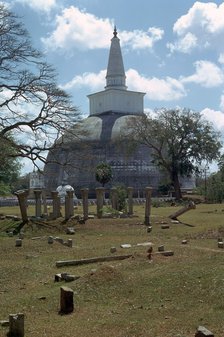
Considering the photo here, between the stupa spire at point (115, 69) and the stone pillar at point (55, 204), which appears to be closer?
the stone pillar at point (55, 204)

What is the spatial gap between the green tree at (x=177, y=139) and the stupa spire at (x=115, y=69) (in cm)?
3383

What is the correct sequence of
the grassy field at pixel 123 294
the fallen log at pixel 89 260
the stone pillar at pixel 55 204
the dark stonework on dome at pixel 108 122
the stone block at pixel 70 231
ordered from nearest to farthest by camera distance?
1. the grassy field at pixel 123 294
2. the fallen log at pixel 89 260
3. the stone block at pixel 70 231
4. the stone pillar at pixel 55 204
5. the dark stonework on dome at pixel 108 122

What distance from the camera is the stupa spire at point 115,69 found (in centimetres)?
9361

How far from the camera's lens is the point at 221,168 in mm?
58031

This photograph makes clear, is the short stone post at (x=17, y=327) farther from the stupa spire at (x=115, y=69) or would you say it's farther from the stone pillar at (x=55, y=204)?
the stupa spire at (x=115, y=69)

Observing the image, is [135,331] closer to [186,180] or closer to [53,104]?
[53,104]

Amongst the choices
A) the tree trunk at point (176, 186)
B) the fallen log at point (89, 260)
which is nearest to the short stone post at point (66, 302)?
the fallen log at point (89, 260)

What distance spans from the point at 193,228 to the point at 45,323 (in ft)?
56.4

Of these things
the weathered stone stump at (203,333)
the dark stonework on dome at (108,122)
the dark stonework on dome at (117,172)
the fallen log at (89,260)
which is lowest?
the weathered stone stump at (203,333)

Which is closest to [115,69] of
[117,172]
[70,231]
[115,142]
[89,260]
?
[117,172]

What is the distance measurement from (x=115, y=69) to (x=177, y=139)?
3779 cm

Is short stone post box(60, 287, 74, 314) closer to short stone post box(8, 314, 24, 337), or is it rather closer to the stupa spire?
short stone post box(8, 314, 24, 337)

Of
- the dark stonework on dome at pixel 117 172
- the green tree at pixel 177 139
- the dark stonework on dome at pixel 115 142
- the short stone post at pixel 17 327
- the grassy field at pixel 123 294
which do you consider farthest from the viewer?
the dark stonework on dome at pixel 117 172

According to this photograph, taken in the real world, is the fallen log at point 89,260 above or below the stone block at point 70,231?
below
